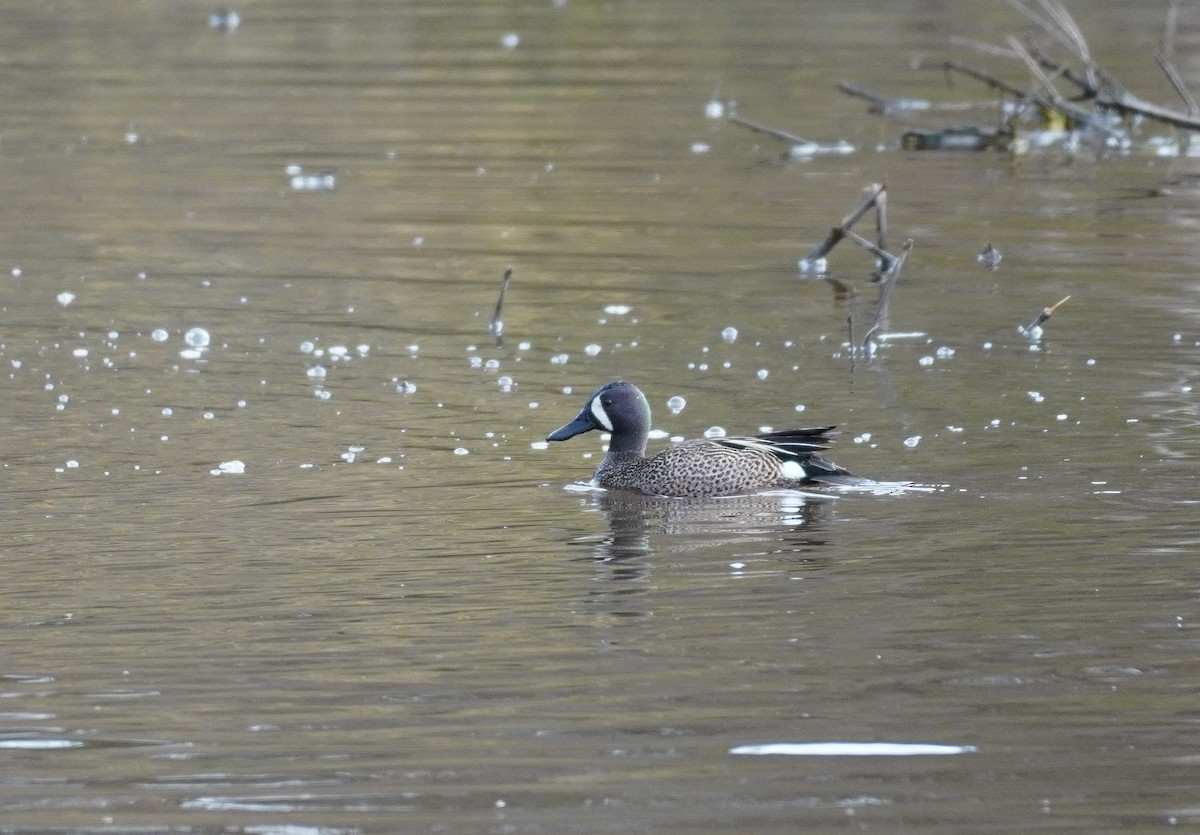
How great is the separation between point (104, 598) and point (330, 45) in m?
24.5

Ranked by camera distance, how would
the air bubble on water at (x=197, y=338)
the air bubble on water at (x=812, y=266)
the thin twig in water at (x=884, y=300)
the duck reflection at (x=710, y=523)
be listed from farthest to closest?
the air bubble on water at (x=812, y=266), the air bubble on water at (x=197, y=338), the thin twig in water at (x=884, y=300), the duck reflection at (x=710, y=523)

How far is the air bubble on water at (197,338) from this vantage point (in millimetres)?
12898

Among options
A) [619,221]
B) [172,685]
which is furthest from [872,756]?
[619,221]

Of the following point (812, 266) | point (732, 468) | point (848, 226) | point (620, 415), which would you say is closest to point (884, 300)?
point (848, 226)

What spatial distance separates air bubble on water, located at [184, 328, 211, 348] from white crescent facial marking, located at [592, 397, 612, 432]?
3870mm

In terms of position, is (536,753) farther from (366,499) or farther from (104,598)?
(366,499)

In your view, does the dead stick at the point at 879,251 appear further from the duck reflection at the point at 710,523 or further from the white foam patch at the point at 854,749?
the white foam patch at the point at 854,749

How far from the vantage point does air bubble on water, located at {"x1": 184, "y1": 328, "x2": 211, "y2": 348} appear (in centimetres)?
1290

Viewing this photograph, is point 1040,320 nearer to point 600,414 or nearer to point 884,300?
point 884,300

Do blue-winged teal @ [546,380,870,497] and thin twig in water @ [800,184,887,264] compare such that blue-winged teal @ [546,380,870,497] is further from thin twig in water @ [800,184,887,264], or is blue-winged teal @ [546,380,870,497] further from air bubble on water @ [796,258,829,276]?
air bubble on water @ [796,258,829,276]

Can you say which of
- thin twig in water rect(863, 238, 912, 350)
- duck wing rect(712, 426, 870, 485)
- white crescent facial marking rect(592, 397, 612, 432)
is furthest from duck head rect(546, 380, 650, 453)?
thin twig in water rect(863, 238, 912, 350)

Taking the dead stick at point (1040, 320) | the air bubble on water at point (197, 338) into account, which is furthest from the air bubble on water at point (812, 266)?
the air bubble on water at point (197, 338)

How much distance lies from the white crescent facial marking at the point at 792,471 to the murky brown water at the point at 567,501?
0.17 meters

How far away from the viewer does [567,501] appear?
30.7 feet
